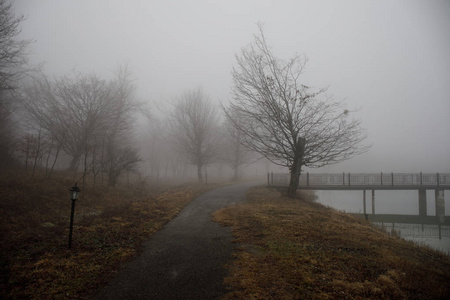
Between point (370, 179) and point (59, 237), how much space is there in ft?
85.4

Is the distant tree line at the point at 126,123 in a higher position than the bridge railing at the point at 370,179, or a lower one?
higher

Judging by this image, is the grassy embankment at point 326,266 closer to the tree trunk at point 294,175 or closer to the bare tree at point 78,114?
the tree trunk at point 294,175

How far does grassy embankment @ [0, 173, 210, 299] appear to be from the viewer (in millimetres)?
4133

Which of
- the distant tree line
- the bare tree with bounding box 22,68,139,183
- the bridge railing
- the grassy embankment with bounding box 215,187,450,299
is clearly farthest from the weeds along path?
the bridge railing

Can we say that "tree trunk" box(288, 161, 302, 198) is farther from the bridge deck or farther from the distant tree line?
the bridge deck

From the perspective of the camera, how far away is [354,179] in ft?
74.0

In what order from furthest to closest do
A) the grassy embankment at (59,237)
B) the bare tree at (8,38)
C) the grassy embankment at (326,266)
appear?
the bare tree at (8,38)
the grassy embankment at (59,237)
the grassy embankment at (326,266)

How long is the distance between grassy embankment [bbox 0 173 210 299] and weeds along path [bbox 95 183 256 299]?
42 centimetres

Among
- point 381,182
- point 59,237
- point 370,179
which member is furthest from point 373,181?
point 59,237

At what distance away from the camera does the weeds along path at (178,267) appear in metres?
3.92

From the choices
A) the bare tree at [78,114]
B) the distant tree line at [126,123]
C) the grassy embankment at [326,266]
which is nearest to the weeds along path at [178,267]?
the grassy embankment at [326,266]

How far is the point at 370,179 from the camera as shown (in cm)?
2258

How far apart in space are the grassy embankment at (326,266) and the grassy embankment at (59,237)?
2.94 m

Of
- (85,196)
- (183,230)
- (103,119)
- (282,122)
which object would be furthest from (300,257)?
(103,119)
